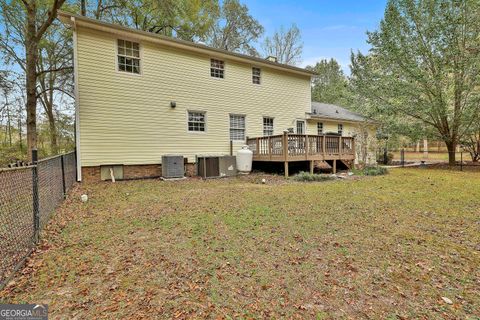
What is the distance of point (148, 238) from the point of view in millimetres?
3502

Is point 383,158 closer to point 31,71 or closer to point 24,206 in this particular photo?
point 24,206

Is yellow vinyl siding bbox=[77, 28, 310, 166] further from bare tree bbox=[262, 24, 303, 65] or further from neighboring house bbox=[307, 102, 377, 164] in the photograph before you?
bare tree bbox=[262, 24, 303, 65]

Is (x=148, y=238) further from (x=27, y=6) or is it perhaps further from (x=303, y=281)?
(x=27, y=6)

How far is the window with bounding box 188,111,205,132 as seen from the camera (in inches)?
406

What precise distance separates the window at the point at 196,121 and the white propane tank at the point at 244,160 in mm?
2094

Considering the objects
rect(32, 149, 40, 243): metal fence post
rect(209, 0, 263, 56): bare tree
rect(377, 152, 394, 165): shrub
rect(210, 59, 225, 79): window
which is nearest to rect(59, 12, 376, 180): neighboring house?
rect(210, 59, 225, 79): window

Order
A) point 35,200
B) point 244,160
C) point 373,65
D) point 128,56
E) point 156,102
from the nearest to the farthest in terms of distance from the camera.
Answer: point 35,200
point 128,56
point 156,102
point 244,160
point 373,65

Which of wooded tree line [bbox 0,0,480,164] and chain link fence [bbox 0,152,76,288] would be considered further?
wooded tree line [bbox 0,0,480,164]

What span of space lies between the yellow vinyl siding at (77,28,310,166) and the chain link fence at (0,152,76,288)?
11.0ft

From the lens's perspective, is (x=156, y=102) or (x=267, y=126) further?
(x=267, y=126)

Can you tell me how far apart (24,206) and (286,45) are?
24863mm

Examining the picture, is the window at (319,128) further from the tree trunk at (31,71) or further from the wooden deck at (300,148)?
the tree trunk at (31,71)

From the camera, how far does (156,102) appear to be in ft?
31.1

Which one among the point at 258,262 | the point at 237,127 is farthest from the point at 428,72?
the point at 258,262
